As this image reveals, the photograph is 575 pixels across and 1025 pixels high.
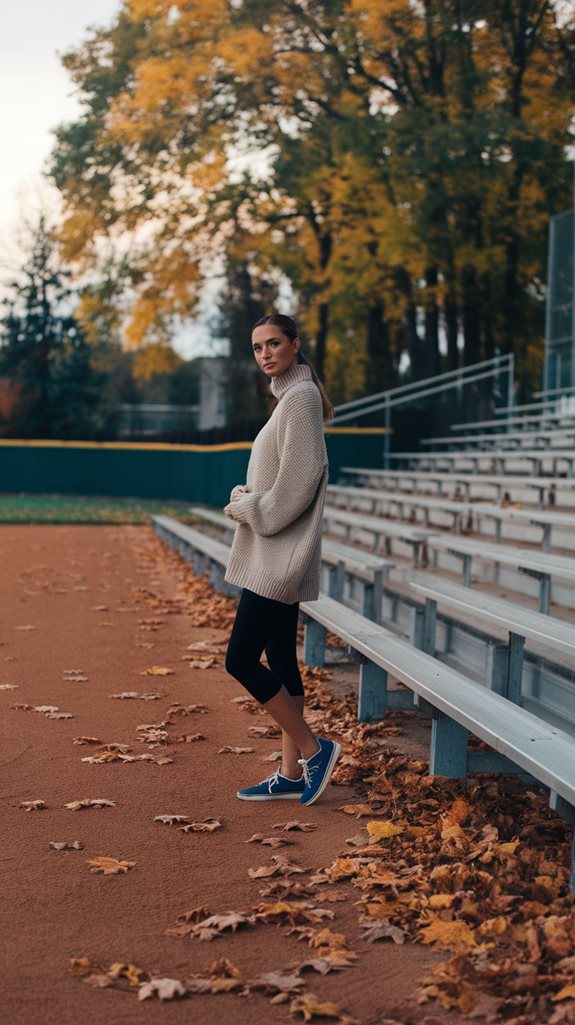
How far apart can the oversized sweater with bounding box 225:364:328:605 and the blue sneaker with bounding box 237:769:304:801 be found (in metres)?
0.81

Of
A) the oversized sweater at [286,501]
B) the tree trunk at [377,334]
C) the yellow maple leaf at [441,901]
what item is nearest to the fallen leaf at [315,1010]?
the yellow maple leaf at [441,901]

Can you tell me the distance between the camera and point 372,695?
22.1 ft

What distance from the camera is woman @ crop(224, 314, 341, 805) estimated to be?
4.91m

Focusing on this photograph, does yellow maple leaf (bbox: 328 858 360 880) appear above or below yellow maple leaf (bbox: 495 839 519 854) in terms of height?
below

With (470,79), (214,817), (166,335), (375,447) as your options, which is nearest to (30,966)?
(214,817)

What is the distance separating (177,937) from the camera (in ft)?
12.4

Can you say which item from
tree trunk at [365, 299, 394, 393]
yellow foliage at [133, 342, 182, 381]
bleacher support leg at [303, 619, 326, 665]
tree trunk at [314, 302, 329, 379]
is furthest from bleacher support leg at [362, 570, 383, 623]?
tree trunk at [314, 302, 329, 379]

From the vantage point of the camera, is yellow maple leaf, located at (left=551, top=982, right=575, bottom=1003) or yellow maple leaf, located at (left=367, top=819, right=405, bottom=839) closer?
yellow maple leaf, located at (left=551, top=982, right=575, bottom=1003)

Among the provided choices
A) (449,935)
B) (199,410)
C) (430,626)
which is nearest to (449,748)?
(449,935)

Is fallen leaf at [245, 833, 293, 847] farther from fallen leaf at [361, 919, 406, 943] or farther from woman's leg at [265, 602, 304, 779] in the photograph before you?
fallen leaf at [361, 919, 406, 943]

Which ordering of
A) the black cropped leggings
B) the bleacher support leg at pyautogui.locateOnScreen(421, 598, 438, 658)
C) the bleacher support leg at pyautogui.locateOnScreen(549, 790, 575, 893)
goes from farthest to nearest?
1. the bleacher support leg at pyautogui.locateOnScreen(421, 598, 438, 658)
2. the black cropped leggings
3. the bleacher support leg at pyautogui.locateOnScreen(549, 790, 575, 893)

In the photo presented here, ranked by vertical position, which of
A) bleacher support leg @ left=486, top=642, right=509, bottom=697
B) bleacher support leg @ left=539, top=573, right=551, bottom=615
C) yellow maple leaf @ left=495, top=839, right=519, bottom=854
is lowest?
yellow maple leaf @ left=495, top=839, right=519, bottom=854

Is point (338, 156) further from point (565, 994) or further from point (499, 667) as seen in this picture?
point (565, 994)

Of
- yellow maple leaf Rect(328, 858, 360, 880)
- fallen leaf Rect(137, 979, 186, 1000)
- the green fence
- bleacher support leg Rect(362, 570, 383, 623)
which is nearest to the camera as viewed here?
fallen leaf Rect(137, 979, 186, 1000)
